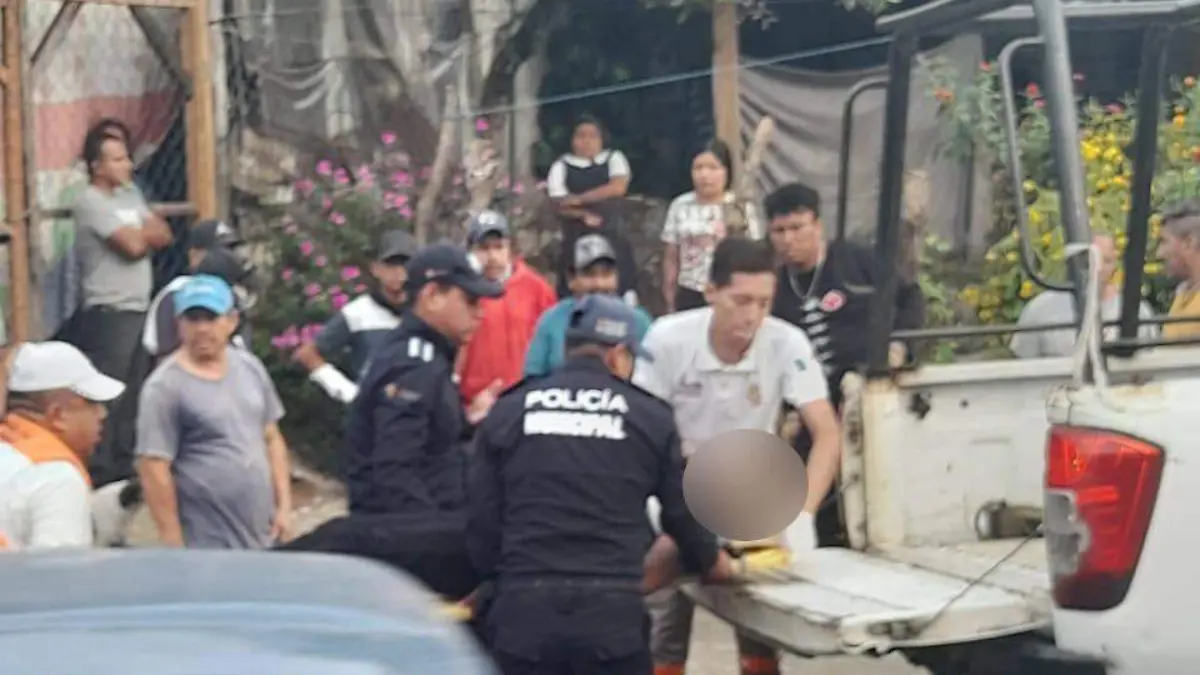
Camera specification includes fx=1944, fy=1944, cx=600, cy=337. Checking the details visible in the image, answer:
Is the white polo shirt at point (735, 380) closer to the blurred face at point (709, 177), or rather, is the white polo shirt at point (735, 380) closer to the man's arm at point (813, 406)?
the man's arm at point (813, 406)

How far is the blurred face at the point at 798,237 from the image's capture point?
283 inches

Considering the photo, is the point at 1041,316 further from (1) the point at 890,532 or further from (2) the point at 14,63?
(2) the point at 14,63

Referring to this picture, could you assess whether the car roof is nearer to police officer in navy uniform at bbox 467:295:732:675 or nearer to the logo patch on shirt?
police officer in navy uniform at bbox 467:295:732:675

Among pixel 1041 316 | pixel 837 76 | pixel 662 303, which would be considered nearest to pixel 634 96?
pixel 837 76

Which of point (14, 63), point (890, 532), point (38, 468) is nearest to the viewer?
point (38, 468)

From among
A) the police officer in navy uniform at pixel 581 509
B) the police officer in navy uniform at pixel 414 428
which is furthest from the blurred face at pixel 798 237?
the police officer in navy uniform at pixel 581 509

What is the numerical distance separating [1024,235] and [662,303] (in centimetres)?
736

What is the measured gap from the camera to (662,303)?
12.4 metres

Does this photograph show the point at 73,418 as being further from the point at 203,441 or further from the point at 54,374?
the point at 203,441

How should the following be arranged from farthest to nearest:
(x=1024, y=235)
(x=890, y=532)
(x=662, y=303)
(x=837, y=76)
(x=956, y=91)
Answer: (x=837, y=76) < (x=662, y=303) < (x=956, y=91) < (x=890, y=532) < (x=1024, y=235)

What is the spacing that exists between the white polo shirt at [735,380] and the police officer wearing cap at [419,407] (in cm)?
65

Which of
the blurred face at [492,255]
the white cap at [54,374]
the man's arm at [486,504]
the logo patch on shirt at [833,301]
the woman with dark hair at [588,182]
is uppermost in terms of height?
the woman with dark hair at [588,182]

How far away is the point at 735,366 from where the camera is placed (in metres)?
5.93

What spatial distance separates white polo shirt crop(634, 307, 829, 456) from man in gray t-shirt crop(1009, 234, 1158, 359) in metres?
0.71
